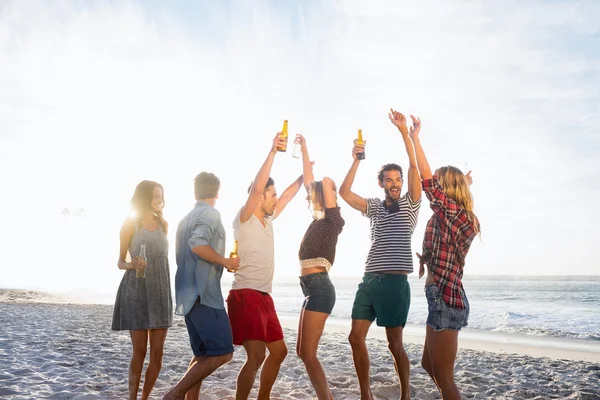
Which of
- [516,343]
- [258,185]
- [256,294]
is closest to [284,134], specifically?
[258,185]

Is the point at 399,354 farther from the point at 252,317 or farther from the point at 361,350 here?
the point at 252,317

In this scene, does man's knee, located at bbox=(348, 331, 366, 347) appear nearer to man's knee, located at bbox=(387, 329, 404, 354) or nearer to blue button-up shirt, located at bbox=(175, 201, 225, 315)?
man's knee, located at bbox=(387, 329, 404, 354)

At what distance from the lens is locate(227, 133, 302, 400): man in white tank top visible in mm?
3643

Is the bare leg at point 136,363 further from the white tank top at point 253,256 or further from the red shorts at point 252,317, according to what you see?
the white tank top at point 253,256

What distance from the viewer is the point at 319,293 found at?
161 inches

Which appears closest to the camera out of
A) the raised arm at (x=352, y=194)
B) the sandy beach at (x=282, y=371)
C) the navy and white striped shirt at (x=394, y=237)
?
the navy and white striped shirt at (x=394, y=237)

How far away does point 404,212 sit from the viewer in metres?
4.46

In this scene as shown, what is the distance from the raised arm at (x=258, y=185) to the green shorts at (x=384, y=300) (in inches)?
51.0

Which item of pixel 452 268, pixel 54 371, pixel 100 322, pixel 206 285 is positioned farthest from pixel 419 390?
pixel 100 322

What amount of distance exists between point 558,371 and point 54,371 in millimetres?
6737

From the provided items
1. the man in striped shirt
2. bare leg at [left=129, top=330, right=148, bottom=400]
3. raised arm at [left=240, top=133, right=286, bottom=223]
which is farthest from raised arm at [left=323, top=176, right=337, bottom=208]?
bare leg at [left=129, top=330, right=148, bottom=400]

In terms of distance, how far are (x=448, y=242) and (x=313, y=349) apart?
1.44m

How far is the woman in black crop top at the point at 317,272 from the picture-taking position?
399 cm

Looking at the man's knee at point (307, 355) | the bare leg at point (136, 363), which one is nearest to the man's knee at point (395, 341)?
the man's knee at point (307, 355)
